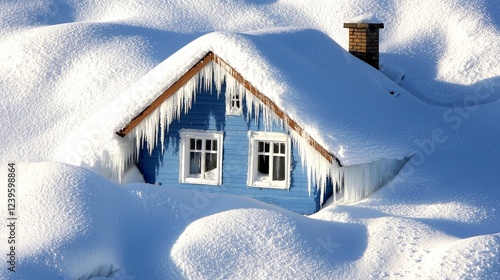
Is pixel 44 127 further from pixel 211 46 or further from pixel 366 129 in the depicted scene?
pixel 366 129

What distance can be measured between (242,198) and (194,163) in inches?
72.5

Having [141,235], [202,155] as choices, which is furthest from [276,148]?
[141,235]

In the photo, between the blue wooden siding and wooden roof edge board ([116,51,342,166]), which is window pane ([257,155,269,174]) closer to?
the blue wooden siding

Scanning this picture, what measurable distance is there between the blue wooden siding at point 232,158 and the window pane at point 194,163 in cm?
23

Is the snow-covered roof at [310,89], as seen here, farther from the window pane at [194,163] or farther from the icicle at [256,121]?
the window pane at [194,163]

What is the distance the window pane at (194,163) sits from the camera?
14.6 m

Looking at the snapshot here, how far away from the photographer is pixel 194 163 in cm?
1462

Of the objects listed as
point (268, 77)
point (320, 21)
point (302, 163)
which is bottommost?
point (302, 163)

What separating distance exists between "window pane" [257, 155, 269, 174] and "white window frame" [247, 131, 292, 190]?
0.42ft

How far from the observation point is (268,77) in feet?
44.6

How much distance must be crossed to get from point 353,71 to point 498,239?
224 inches

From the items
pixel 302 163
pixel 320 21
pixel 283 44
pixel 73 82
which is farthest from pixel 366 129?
pixel 320 21

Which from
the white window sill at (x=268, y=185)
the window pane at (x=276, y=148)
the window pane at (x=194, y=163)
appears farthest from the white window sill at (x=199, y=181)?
the window pane at (x=276, y=148)

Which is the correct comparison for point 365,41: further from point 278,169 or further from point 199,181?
point 199,181
